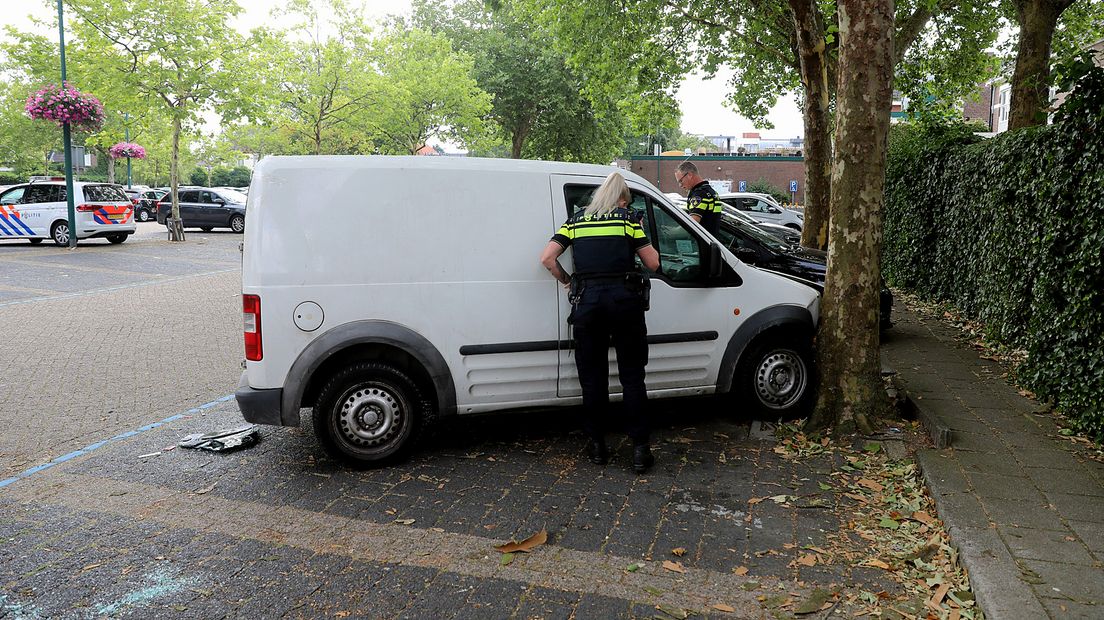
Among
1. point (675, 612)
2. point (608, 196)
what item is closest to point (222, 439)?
point (608, 196)

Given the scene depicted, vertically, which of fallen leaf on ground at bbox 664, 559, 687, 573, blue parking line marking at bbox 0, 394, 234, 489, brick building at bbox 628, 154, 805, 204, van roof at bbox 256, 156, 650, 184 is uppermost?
brick building at bbox 628, 154, 805, 204

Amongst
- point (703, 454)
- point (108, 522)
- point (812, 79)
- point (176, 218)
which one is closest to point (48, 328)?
point (108, 522)

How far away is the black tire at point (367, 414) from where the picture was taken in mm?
5258

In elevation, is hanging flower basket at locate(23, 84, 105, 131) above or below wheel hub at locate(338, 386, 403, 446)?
above

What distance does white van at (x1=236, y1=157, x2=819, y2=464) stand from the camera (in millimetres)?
5113

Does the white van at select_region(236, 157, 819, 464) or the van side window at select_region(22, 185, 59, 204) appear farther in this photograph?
the van side window at select_region(22, 185, 59, 204)

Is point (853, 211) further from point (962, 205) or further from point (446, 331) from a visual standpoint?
point (962, 205)

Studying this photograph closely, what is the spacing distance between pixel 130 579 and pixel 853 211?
4964mm

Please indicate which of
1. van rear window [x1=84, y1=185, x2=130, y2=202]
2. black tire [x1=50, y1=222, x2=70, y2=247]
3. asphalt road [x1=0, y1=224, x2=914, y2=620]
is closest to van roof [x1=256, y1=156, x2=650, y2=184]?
asphalt road [x1=0, y1=224, x2=914, y2=620]

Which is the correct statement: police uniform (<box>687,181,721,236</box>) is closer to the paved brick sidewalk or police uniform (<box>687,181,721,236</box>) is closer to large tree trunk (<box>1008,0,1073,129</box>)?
the paved brick sidewalk

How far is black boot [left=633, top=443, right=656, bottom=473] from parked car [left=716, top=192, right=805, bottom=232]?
22.1 m

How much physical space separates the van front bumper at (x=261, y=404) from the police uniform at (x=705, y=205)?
5.08 metres

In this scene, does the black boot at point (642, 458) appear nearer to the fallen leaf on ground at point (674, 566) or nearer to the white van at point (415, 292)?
the white van at point (415, 292)

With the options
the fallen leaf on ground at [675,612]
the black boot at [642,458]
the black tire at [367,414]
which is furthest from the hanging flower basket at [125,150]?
the fallen leaf on ground at [675,612]
